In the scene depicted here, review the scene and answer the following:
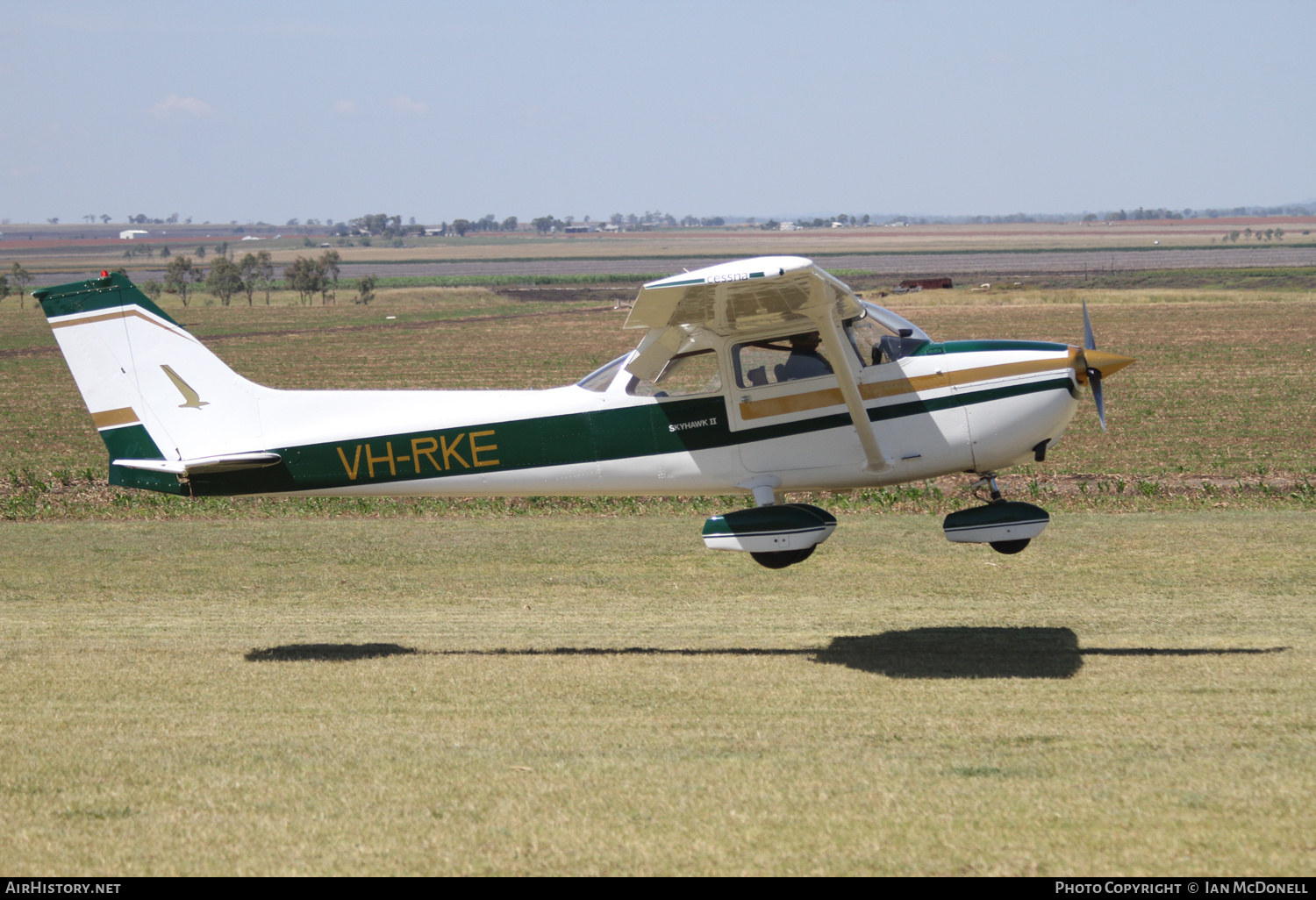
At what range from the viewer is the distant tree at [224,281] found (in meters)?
94.1

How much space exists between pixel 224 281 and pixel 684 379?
9149 centimetres

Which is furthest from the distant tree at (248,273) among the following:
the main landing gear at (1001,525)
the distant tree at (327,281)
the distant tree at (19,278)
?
the main landing gear at (1001,525)

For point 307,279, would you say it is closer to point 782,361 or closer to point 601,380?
point 601,380

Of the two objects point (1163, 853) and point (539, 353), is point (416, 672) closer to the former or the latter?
point (1163, 853)

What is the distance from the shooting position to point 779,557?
1066 cm

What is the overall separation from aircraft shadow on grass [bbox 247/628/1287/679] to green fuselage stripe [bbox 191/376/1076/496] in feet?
5.14

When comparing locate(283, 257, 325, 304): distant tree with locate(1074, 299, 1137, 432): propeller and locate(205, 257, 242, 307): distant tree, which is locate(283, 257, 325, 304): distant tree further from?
locate(1074, 299, 1137, 432): propeller

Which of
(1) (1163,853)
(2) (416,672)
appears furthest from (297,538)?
(1) (1163,853)

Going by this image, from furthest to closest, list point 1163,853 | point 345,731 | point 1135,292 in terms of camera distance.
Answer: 1. point 1135,292
2. point 345,731
3. point 1163,853

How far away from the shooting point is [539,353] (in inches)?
1832

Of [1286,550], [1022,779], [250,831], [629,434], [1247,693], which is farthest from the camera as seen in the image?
[1286,550]

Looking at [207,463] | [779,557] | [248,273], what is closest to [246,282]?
[248,273]

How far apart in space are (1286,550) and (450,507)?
12050mm

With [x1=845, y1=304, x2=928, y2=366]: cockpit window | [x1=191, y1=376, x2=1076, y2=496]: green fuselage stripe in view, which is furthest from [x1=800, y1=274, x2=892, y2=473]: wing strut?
[x1=191, y1=376, x2=1076, y2=496]: green fuselage stripe
